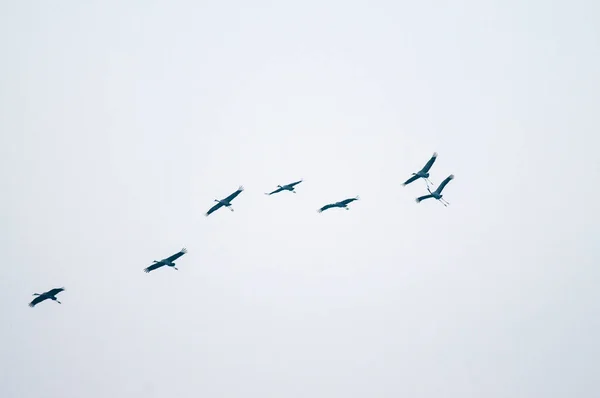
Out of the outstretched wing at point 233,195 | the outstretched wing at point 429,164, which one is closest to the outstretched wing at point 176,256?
the outstretched wing at point 233,195

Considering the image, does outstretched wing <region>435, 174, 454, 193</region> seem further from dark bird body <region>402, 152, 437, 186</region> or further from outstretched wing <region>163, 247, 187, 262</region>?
outstretched wing <region>163, 247, 187, 262</region>

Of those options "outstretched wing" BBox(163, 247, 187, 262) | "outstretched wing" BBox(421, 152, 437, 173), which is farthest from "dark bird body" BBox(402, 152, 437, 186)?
"outstretched wing" BBox(163, 247, 187, 262)

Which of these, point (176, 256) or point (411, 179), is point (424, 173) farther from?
point (176, 256)

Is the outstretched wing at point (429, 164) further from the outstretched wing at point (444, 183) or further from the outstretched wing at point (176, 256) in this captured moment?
the outstretched wing at point (176, 256)

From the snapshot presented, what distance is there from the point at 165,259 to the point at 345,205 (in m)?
Result: 26.9

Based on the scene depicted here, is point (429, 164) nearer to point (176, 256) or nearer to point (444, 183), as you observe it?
point (444, 183)

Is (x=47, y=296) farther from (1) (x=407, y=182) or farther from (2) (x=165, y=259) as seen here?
(1) (x=407, y=182)

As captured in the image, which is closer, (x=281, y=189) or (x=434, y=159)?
(x=434, y=159)

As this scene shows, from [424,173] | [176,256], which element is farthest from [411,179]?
[176,256]

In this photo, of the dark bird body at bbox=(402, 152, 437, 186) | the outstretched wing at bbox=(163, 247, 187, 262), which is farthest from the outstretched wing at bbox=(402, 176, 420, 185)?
the outstretched wing at bbox=(163, 247, 187, 262)

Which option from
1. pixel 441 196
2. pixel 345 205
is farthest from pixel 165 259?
pixel 441 196

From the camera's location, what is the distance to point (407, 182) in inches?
5541

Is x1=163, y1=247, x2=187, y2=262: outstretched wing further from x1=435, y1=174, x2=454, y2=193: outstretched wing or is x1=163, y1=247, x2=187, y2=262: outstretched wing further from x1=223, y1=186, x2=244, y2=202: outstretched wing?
x1=435, y1=174, x2=454, y2=193: outstretched wing

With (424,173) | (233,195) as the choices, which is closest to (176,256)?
(233,195)
